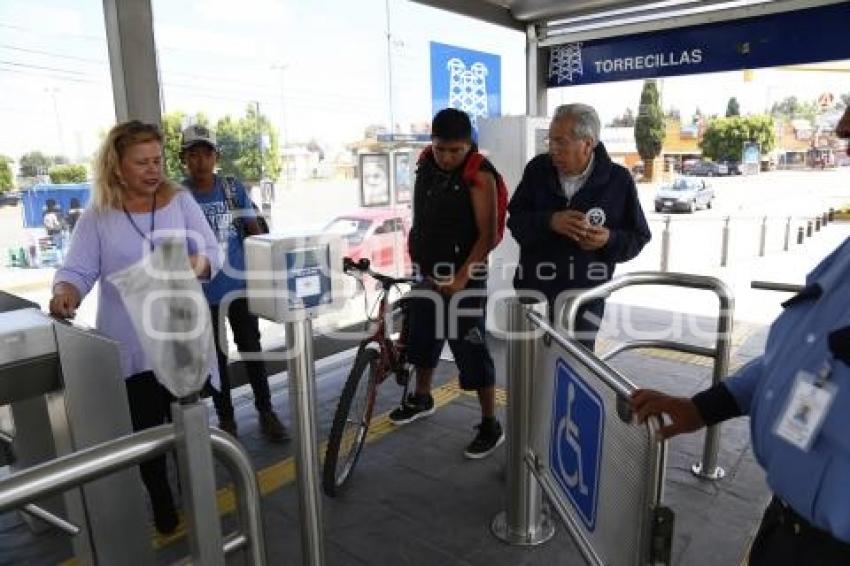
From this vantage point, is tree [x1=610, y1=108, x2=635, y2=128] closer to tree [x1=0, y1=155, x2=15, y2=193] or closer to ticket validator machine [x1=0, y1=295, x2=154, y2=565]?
tree [x1=0, y1=155, x2=15, y2=193]

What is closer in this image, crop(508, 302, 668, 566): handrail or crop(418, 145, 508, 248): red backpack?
crop(508, 302, 668, 566): handrail

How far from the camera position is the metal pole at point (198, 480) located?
964mm

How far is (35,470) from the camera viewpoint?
2.77 feet

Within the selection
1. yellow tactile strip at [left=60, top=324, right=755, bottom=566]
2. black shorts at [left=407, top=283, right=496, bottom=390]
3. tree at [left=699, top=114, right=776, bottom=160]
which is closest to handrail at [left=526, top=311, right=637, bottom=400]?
yellow tactile strip at [left=60, top=324, right=755, bottom=566]

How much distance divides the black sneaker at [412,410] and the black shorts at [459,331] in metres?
0.46

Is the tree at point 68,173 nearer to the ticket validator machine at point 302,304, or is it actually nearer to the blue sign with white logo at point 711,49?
the ticket validator machine at point 302,304

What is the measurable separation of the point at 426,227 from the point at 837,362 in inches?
81.3

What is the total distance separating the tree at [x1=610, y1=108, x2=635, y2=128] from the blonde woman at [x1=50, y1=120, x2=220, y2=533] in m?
6.16

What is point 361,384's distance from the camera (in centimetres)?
272

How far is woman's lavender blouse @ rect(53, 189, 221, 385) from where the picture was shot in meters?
2.09

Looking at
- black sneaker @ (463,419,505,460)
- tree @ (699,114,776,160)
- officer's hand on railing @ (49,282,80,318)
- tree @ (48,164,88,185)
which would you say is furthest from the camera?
tree @ (699,114,776,160)

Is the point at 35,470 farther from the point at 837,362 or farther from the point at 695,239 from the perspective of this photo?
the point at 695,239

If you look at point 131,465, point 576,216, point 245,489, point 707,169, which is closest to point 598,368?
point 245,489

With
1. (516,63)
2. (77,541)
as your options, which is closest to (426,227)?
(77,541)
